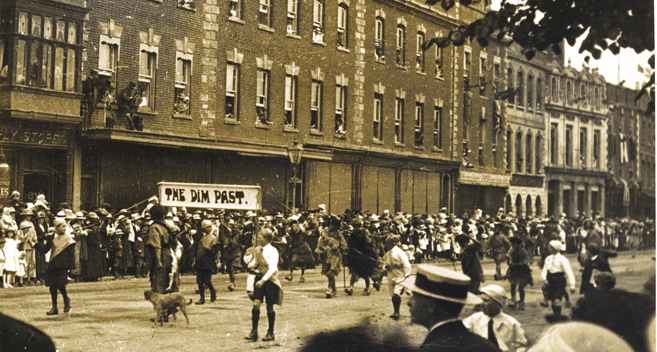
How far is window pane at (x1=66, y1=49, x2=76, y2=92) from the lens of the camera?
312 inches

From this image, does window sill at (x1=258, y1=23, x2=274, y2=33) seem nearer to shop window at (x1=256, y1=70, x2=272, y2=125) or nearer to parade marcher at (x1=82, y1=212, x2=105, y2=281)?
shop window at (x1=256, y1=70, x2=272, y2=125)

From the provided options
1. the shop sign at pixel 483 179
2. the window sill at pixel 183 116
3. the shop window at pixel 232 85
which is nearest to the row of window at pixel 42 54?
the window sill at pixel 183 116

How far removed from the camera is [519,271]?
25.3ft

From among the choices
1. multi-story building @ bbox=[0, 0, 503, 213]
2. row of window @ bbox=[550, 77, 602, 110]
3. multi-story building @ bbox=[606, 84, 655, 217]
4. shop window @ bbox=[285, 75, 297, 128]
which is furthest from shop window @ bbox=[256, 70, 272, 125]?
multi-story building @ bbox=[606, 84, 655, 217]

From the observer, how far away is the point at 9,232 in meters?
Answer: 8.70

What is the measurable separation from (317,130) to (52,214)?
9.84 ft

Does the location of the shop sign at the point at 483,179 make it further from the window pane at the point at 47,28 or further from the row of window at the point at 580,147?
the window pane at the point at 47,28

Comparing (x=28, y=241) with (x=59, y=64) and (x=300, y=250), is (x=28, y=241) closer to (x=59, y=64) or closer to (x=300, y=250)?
(x=59, y=64)

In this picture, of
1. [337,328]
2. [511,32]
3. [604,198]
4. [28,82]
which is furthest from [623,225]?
[28,82]

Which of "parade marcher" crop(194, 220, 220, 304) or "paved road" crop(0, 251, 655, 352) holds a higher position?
"parade marcher" crop(194, 220, 220, 304)

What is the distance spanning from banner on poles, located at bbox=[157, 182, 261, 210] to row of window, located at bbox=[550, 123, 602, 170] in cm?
324

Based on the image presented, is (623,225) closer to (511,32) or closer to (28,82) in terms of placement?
(511,32)

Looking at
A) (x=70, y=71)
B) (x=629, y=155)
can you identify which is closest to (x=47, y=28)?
(x=70, y=71)

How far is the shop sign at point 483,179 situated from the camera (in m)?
8.39
